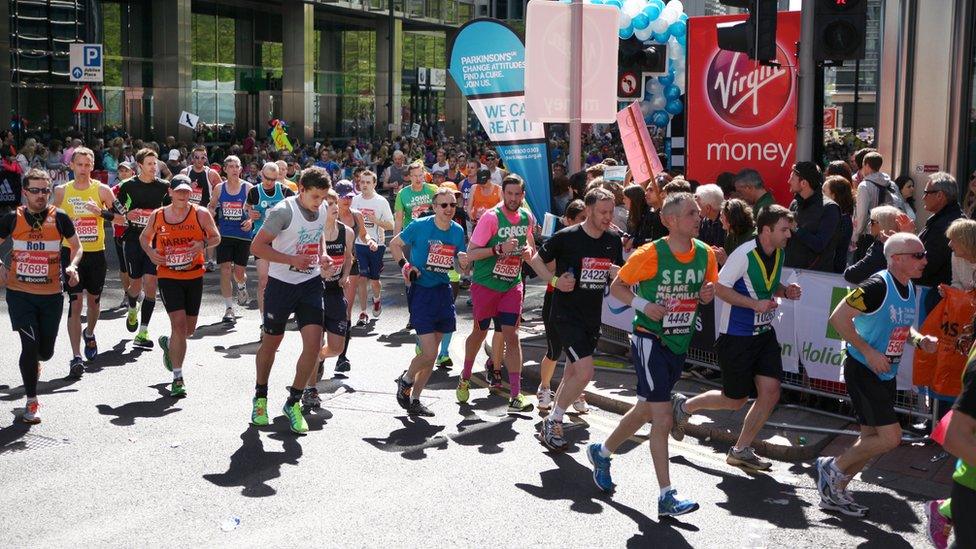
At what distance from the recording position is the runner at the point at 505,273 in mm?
9297

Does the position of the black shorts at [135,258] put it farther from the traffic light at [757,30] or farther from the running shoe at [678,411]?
the running shoe at [678,411]

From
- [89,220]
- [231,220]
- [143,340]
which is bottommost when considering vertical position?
[143,340]

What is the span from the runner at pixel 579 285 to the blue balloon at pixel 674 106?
1076cm

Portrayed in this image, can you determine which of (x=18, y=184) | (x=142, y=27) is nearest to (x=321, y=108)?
(x=142, y=27)

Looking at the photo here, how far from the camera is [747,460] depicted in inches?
306

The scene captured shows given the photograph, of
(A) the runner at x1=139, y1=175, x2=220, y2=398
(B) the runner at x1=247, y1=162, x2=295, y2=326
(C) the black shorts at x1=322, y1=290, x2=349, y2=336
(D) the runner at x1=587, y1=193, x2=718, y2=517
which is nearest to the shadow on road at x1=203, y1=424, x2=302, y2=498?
(C) the black shorts at x1=322, y1=290, x2=349, y2=336

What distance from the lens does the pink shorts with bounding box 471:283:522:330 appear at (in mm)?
9414

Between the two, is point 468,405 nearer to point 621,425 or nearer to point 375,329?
point 621,425

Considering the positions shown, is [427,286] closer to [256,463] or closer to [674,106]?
[256,463]

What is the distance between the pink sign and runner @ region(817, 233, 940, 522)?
5884 millimetres

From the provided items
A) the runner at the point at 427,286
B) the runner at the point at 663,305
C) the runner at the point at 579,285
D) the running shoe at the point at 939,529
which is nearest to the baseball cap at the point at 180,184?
the runner at the point at 427,286

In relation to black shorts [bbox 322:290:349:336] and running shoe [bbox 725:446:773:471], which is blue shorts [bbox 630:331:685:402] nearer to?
running shoe [bbox 725:446:773:471]

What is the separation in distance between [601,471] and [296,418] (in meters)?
2.54

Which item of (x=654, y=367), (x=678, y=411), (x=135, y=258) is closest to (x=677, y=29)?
(x=135, y=258)
